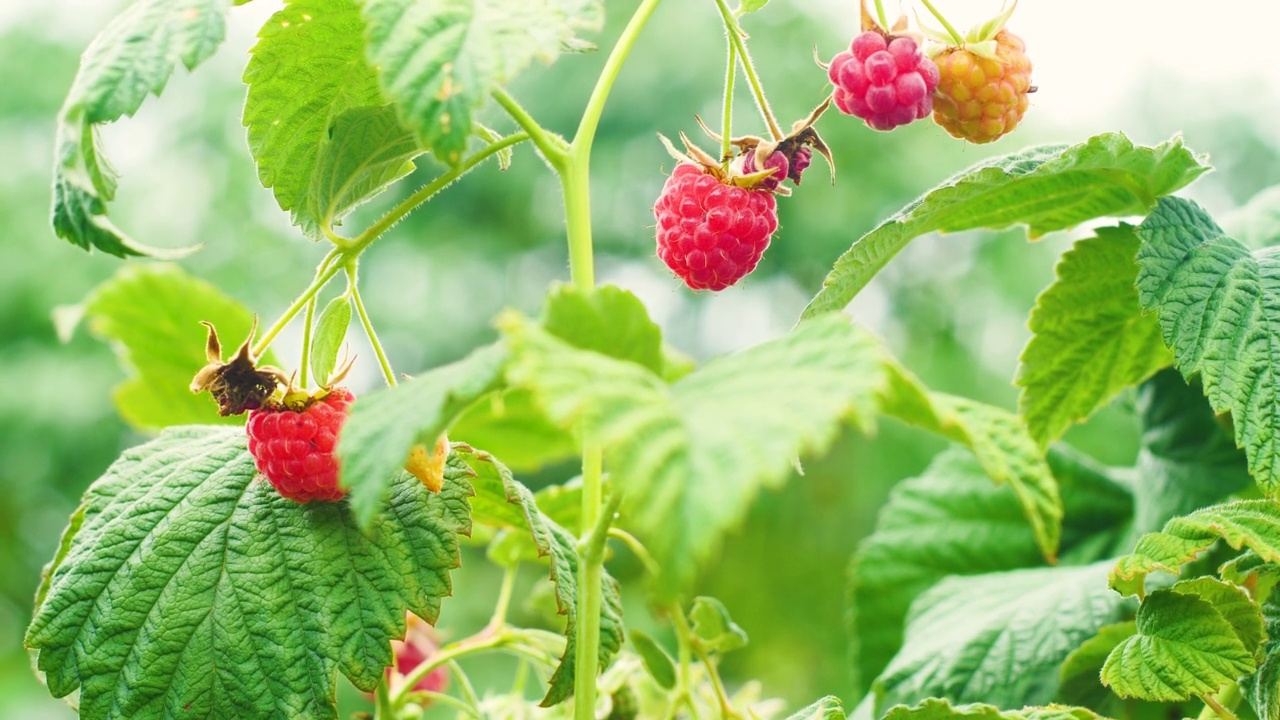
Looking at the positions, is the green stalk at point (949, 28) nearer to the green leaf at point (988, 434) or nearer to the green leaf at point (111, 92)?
the green leaf at point (988, 434)

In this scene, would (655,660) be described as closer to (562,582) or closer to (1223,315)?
(562,582)

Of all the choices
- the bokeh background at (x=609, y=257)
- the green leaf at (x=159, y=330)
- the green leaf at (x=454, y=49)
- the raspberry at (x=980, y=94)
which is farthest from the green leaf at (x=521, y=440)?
the bokeh background at (x=609, y=257)

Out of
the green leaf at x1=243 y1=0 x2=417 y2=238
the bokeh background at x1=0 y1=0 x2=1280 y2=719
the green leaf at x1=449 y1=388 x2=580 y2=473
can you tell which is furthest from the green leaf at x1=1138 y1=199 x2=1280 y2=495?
the bokeh background at x1=0 y1=0 x2=1280 y2=719

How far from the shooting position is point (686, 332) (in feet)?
12.3

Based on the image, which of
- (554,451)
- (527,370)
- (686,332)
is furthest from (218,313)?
(686,332)

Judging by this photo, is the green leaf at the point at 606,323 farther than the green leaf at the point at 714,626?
No

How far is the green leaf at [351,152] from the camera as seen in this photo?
511 mm

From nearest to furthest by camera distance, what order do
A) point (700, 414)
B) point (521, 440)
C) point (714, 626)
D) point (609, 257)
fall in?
1. point (700, 414)
2. point (714, 626)
3. point (521, 440)
4. point (609, 257)

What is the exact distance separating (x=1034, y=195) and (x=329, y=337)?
37 cm

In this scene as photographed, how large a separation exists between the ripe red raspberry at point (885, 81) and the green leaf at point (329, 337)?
0.80 feet

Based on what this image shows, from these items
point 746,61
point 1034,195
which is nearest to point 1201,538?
point 1034,195

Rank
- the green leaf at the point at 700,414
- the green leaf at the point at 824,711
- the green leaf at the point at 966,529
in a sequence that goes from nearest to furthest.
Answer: the green leaf at the point at 700,414 < the green leaf at the point at 824,711 < the green leaf at the point at 966,529

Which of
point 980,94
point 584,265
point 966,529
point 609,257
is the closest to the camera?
point 584,265

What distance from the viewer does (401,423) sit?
358 millimetres
